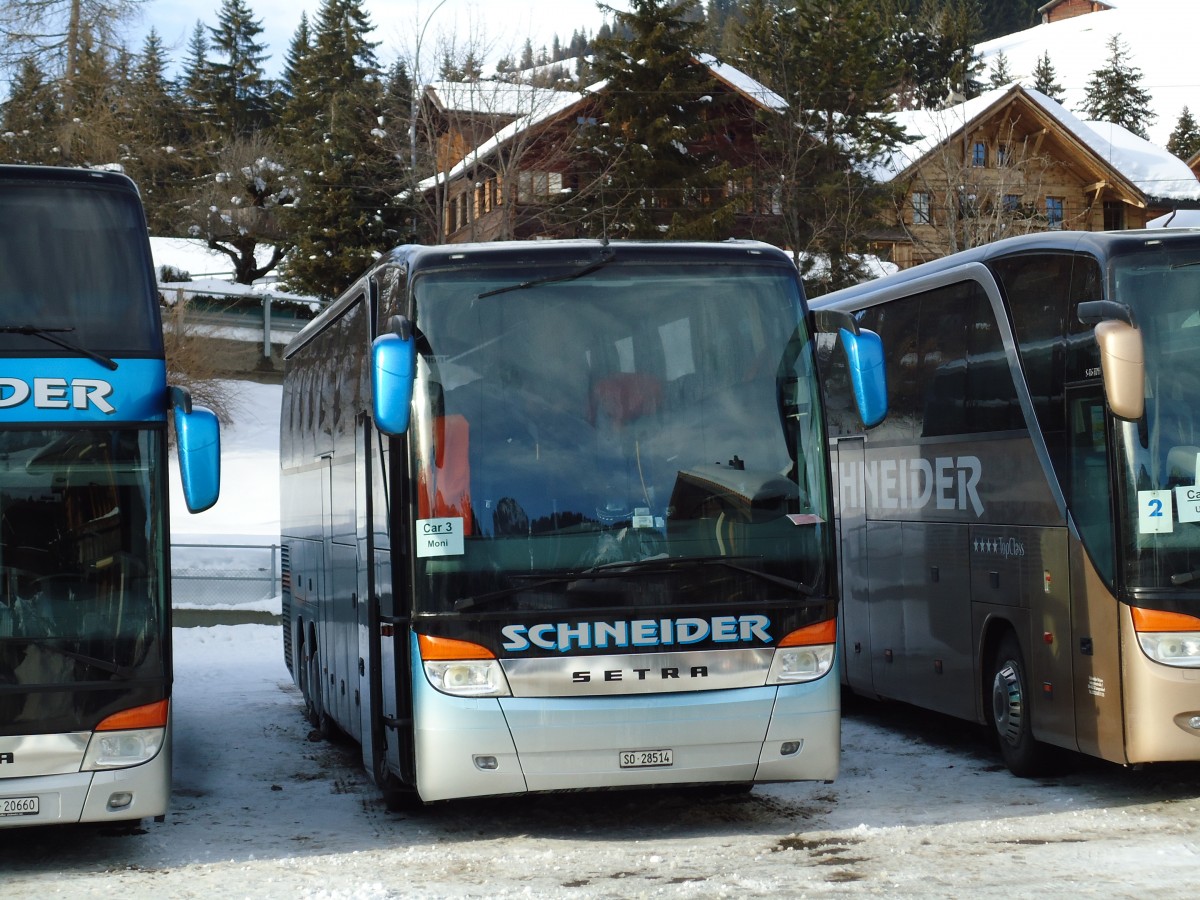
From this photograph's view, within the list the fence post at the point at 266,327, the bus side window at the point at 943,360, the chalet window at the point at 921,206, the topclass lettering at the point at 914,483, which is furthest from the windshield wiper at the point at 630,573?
the fence post at the point at 266,327

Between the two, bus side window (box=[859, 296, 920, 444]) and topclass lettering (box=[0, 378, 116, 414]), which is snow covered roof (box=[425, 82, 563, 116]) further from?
topclass lettering (box=[0, 378, 116, 414])

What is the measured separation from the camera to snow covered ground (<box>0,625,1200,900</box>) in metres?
7.69

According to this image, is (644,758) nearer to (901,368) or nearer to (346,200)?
(901,368)

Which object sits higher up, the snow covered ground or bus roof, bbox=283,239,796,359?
bus roof, bbox=283,239,796,359

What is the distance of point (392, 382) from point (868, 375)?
2.62 m

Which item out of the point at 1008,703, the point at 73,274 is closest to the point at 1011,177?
the point at 1008,703

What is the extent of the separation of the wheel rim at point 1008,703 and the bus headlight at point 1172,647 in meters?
1.68

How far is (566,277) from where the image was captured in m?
8.96

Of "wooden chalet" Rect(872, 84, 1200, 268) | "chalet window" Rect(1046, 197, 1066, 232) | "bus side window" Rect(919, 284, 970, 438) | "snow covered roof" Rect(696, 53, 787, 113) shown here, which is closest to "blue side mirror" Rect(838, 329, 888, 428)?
"bus side window" Rect(919, 284, 970, 438)

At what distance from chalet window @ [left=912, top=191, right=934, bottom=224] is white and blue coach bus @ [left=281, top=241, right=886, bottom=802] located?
30.0m

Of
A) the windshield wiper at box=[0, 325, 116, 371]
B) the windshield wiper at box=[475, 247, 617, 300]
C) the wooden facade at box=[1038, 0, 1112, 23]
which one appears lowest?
the windshield wiper at box=[0, 325, 116, 371]

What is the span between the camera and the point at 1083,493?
9.72 meters

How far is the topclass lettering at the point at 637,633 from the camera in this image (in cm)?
845

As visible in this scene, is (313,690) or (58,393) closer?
(58,393)
